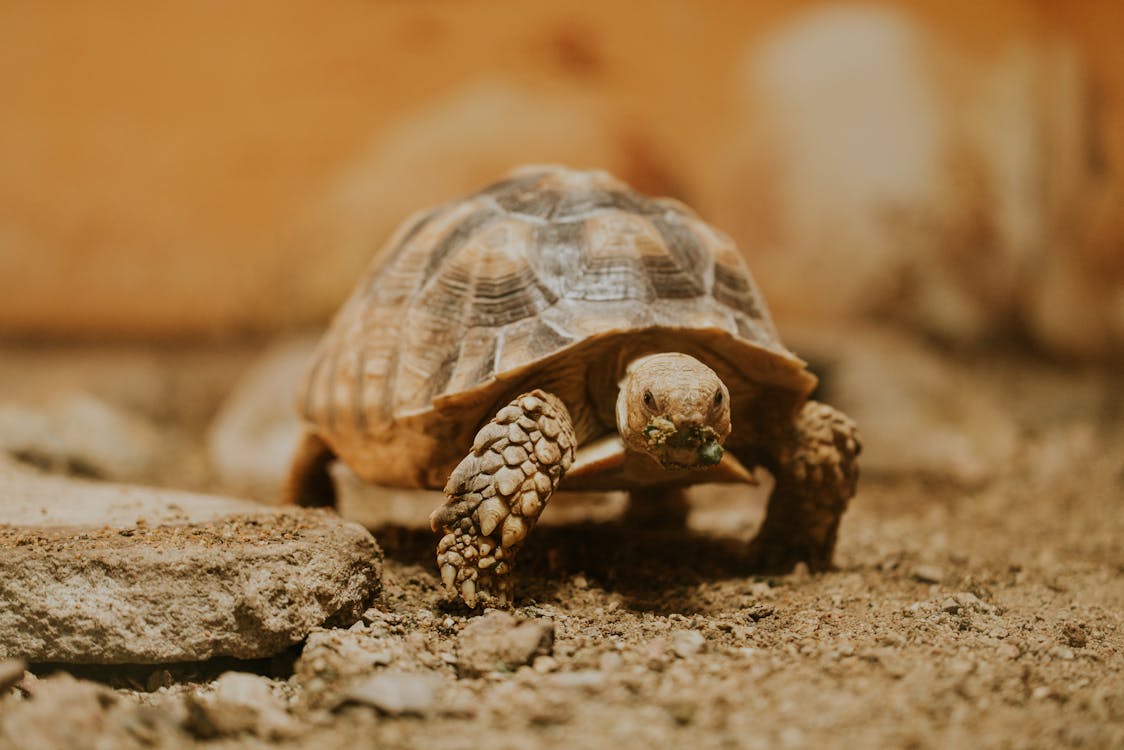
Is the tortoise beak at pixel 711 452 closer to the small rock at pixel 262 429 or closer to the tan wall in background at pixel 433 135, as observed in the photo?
the small rock at pixel 262 429

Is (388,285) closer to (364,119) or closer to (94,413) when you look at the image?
(94,413)

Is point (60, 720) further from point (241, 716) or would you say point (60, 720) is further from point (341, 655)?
point (341, 655)

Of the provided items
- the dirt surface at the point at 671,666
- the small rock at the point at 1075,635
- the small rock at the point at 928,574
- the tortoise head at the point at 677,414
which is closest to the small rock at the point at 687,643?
the dirt surface at the point at 671,666

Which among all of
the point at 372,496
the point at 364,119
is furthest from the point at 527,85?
the point at 372,496

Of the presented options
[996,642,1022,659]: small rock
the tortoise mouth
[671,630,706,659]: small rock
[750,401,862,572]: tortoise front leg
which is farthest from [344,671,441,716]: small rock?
[750,401,862,572]: tortoise front leg

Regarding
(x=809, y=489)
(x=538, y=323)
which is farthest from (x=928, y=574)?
(x=538, y=323)

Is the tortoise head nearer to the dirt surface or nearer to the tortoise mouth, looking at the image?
the tortoise mouth
